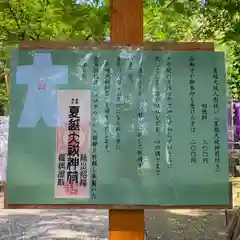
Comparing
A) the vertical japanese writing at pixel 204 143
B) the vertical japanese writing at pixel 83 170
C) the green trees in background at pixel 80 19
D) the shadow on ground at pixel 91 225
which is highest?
the green trees in background at pixel 80 19

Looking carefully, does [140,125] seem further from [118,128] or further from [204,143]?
[204,143]

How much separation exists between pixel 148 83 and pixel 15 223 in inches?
253

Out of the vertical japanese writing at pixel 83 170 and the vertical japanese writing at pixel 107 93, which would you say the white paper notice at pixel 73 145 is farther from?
the vertical japanese writing at pixel 107 93

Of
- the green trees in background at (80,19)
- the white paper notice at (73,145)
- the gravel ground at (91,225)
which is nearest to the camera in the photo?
the white paper notice at (73,145)

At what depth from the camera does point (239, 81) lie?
36.4ft

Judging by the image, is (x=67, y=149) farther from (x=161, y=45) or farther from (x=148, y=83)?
(x=161, y=45)

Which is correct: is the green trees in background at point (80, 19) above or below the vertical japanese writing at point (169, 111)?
above

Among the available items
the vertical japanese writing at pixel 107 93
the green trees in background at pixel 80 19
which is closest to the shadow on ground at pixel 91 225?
the green trees in background at pixel 80 19

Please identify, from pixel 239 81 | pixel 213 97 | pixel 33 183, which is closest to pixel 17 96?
pixel 33 183

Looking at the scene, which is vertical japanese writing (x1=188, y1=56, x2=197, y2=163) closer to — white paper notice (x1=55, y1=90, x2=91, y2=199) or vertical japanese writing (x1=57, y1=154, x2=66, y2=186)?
white paper notice (x1=55, y1=90, x2=91, y2=199)

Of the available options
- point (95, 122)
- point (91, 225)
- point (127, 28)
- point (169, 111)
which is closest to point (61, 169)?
point (95, 122)

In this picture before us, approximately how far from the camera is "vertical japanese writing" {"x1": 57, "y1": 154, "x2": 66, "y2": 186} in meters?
3.13

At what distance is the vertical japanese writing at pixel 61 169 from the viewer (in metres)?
3.13

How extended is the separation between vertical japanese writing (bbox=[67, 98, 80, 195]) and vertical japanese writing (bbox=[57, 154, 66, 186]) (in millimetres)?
31
